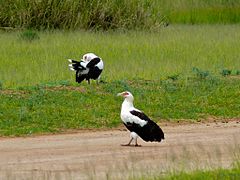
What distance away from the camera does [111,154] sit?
13.5m

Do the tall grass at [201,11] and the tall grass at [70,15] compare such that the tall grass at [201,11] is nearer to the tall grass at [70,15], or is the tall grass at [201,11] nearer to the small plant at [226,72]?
the tall grass at [70,15]

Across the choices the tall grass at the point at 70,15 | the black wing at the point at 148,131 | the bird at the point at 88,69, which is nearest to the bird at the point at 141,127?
the black wing at the point at 148,131

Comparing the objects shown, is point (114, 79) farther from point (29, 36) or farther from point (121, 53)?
point (29, 36)

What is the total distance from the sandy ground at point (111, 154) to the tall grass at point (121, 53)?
554 cm

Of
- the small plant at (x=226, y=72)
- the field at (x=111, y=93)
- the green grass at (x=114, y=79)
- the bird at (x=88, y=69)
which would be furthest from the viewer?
the small plant at (x=226, y=72)

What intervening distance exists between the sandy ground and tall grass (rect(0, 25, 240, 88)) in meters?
5.54

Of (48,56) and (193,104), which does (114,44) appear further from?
(193,104)

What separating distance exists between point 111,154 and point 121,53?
50.3 ft

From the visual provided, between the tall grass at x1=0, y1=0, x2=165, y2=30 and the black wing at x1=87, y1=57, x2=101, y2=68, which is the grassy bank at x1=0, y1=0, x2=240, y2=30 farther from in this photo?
the black wing at x1=87, y1=57, x2=101, y2=68

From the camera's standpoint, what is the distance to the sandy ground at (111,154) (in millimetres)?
11828

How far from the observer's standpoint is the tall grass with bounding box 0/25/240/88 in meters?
23.5

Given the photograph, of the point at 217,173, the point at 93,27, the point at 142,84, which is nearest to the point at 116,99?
the point at 142,84

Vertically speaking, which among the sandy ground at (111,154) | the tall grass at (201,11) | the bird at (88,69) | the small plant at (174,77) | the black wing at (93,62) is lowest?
the tall grass at (201,11)

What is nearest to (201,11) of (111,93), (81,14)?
(81,14)
